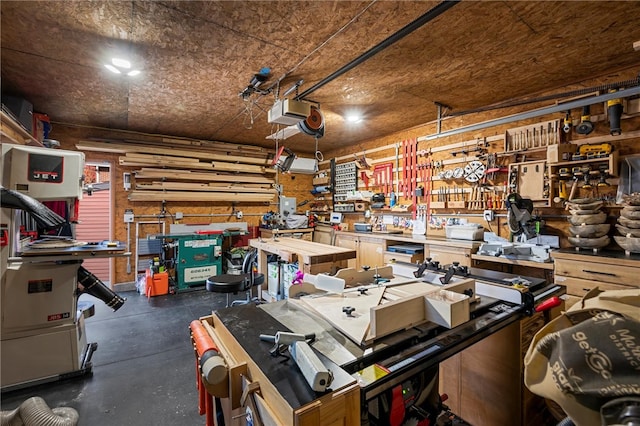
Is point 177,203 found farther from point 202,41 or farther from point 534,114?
point 534,114

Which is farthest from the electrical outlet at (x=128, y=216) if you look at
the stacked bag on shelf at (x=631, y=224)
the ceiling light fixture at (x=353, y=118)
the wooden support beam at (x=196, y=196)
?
the stacked bag on shelf at (x=631, y=224)

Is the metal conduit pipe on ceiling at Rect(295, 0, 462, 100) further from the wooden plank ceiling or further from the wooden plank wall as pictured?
the wooden plank wall

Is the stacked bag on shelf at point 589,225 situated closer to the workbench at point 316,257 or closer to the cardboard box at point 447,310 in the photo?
the workbench at point 316,257

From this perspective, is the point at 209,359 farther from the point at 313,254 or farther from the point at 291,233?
the point at 291,233

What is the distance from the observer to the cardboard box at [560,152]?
3018 millimetres

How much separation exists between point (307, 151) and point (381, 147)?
2115 millimetres

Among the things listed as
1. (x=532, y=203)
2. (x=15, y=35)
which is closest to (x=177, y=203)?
(x=15, y=35)

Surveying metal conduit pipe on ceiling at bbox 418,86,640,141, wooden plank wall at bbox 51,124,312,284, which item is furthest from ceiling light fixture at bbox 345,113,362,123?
wooden plank wall at bbox 51,124,312,284

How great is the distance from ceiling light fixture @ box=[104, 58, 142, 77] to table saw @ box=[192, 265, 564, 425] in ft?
8.11

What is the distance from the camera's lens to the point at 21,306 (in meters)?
2.27

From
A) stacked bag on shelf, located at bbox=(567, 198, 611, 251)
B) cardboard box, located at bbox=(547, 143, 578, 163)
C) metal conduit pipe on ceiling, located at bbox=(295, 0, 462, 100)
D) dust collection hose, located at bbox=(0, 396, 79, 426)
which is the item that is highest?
metal conduit pipe on ceiling, located at bbox=(295, 0, 462, 100)

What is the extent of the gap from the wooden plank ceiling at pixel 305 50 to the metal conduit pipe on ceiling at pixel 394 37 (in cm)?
3

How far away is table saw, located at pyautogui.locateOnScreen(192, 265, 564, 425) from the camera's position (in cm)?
79

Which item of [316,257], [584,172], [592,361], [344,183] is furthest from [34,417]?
[344,183]
